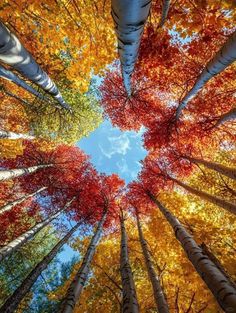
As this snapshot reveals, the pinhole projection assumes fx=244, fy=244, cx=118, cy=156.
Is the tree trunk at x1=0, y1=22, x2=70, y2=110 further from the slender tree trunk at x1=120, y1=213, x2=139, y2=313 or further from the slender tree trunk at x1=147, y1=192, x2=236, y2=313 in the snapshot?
the slender tree trunk at x1=120, y1=213, x2=139, y2=313

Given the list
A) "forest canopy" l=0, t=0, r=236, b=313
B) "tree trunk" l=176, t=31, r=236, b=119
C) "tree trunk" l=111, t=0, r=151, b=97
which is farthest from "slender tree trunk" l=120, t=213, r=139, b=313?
"tree trunk" l=176, t=31, r=236, b=119

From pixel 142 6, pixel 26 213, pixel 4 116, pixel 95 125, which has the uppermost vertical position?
pixel 95 125

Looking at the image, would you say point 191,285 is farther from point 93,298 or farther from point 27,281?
point 93,298

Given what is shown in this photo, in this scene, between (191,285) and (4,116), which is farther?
(4,116)

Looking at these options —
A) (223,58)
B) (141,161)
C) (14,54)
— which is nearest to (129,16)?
(14,54)

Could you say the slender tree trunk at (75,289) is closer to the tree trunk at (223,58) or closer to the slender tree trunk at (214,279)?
the slender tree trunk at (214,279)

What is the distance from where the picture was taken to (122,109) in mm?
16297

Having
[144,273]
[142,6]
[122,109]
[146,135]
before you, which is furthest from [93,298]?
[142,6]

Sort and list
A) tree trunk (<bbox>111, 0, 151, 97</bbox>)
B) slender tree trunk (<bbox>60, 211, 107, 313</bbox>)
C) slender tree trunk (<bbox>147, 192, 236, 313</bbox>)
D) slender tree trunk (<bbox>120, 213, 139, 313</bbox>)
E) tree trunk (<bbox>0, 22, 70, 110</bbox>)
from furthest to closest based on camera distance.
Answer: slender tree trunk (<bbox>60, 211, 107, 313</bbox>)
slender tree trunk (<bbox>120, 213, 139, 313</bbox>)
slender tree trunk (<bbox>147, 192, 236, 313</bbox>)
tree trunk (<bbox>0, 22, 70, 110</bbox>)
tree trunk (<bbox>111, 0, 151, 97</bbox>)

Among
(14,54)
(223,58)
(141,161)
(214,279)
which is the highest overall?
(141,161)

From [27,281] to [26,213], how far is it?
1440 cm

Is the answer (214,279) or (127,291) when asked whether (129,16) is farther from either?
(127,291)

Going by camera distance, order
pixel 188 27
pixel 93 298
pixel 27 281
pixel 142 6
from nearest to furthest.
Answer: pixel 142 6, pixel 188 27, pixel 27 281, pixel 93 298

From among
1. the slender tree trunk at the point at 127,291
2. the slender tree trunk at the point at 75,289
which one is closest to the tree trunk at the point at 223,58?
the slender tree trunk at the point at 127,291
